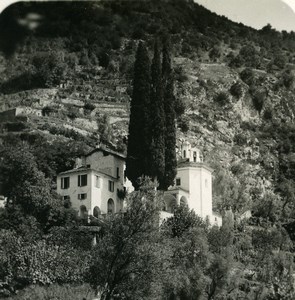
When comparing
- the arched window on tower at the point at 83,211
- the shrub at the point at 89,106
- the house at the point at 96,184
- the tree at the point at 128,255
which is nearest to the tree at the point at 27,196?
the arched window on tower at the point at 83,211

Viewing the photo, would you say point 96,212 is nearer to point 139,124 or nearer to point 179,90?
point 139,124

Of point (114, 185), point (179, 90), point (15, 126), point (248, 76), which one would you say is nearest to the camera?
point (114, 185)

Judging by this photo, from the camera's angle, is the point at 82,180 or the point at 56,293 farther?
the point at 82,180

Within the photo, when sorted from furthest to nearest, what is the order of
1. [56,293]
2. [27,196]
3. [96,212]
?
[96,212], [27,196], [56,293]

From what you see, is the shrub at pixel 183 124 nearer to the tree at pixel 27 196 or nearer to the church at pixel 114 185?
the church at pixel 114 185

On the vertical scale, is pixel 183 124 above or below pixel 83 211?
above

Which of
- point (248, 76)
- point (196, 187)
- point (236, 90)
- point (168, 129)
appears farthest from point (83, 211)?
point (248, 76)

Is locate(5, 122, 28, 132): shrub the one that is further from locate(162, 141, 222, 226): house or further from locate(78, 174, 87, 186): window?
locate(162, 141, 222, 226): house
